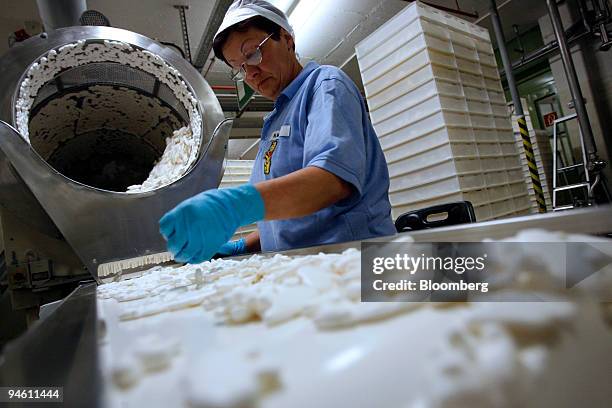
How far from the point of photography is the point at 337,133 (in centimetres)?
115

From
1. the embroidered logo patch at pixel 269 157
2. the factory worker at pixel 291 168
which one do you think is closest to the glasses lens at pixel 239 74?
the factory worker at pixel 291 168

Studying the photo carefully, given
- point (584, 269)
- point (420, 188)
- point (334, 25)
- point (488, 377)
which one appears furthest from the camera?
point (334, 25)

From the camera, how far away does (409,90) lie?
9.08 ft

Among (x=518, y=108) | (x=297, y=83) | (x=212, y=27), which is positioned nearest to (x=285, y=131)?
(x=297, y=83)

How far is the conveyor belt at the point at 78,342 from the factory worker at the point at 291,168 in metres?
0.39

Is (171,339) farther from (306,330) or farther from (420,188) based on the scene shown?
(420,188)

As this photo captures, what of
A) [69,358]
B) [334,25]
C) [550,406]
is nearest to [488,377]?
[550,406]

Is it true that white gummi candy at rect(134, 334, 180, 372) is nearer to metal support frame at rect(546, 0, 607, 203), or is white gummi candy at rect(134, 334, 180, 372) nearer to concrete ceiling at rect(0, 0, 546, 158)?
concrete ceiling at rect(0, 0, 546, 158)

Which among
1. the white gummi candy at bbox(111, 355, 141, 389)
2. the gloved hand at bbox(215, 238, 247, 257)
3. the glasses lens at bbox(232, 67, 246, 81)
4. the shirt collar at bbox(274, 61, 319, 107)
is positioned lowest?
the white gummi candy at bbox(111, 355, 141, 389)

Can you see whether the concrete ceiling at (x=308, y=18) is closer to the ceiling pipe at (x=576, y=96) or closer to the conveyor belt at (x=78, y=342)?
the ceiling pipe at (x=576, y=96)

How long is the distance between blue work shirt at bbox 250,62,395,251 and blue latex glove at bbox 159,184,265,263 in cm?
24

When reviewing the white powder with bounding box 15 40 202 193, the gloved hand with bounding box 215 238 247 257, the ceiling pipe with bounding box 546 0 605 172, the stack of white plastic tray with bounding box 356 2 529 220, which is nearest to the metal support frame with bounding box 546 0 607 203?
the ceiling pipe with bounding box 546 0 605 172

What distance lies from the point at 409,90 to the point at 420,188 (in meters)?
0.77

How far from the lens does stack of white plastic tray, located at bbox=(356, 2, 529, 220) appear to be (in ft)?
8.50
